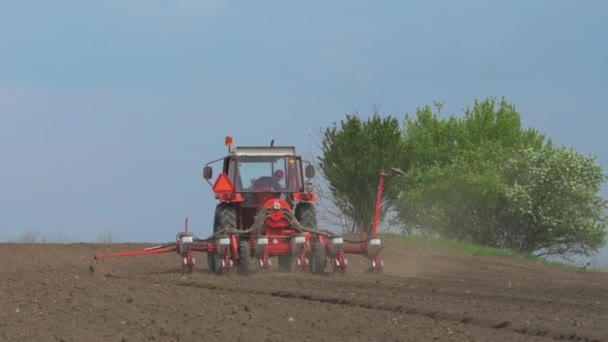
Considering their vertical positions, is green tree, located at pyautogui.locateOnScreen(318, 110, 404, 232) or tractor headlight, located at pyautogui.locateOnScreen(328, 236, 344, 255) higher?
green tree, located at pyautogui.locateOnScreen(318, 110, 404, 232)

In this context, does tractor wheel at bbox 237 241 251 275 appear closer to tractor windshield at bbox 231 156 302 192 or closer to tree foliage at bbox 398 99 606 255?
tractor windshield at bbox 231 156 302 192

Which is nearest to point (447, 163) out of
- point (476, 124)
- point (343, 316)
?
point (476, 124)

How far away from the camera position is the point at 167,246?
21.7 m

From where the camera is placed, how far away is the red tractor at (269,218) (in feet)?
68.3

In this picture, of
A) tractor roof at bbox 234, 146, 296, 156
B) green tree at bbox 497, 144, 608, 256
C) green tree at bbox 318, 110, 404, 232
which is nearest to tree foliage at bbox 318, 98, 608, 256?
green tree at bbox 497, 144, 608, 256

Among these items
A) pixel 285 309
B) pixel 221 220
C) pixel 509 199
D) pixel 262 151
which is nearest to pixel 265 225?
pixel 221 220

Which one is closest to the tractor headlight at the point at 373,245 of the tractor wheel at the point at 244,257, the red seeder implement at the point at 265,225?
the red seeder implement at the point at 265,225

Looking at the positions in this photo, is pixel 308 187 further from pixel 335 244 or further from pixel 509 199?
pixel 509 199

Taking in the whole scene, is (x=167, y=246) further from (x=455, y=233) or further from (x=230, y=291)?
(x=455, y=233)

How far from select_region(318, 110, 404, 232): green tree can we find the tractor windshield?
21011 mm

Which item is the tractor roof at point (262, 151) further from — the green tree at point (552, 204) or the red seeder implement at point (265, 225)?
the green tree at point (552, 204)

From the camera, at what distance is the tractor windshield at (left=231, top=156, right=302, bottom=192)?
2242 centimetres

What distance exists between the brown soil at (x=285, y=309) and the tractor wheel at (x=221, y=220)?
308 millimetres

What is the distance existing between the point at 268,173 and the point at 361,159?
69.8ft
